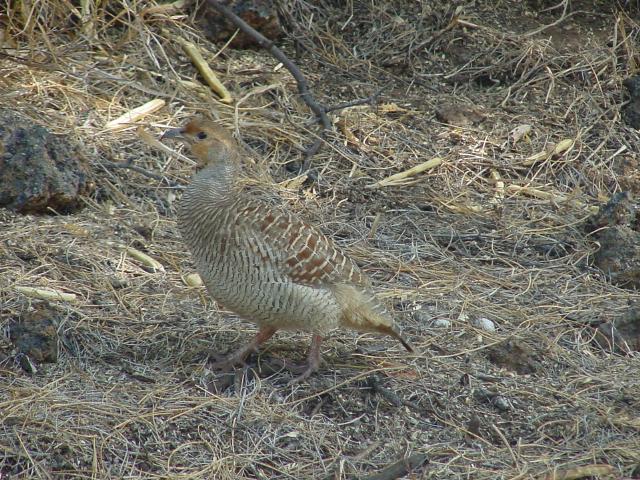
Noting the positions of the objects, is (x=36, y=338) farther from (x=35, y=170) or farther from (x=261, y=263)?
(x=35, y=170)

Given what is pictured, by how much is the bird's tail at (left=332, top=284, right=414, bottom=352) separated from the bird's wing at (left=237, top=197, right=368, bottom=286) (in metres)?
0.06

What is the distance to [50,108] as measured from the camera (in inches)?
265

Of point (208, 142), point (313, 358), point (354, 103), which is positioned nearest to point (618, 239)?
point (354, 103)

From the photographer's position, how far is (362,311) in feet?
16.3

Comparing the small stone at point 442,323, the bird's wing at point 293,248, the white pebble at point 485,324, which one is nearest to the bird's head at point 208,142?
the bird's wing at point 293,248

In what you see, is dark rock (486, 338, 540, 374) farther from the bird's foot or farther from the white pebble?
the bird's foot

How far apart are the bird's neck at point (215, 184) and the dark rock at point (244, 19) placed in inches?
116

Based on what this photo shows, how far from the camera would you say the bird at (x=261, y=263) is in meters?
4.76

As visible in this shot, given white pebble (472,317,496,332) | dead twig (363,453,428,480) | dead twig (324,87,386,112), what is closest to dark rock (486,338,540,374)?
white pebble (472,317,496,332)

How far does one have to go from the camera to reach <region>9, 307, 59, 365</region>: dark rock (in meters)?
4.66

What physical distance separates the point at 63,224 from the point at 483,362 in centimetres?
243

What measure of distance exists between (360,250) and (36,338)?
2.17 meters

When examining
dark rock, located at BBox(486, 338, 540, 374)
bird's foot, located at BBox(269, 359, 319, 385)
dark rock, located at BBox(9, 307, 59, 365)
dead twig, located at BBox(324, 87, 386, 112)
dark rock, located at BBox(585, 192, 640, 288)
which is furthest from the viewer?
dead twig, located at BBox(324, 87, 386, 112)

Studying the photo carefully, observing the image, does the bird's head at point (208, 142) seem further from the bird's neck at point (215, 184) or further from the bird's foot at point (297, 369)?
the bird's foot at point (297, 369)
